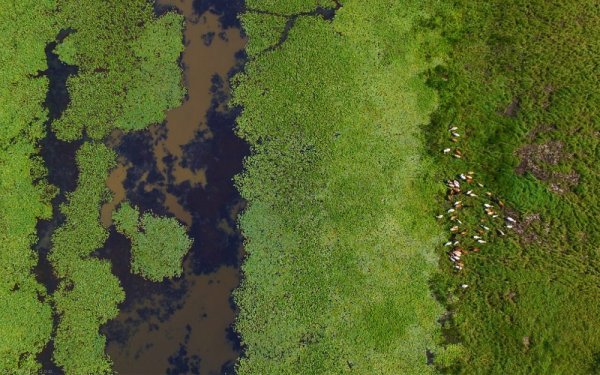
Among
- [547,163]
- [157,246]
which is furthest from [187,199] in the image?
[547,163]

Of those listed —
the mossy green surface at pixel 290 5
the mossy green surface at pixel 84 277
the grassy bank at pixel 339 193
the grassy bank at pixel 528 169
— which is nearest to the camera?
the grassy bank at pixel 528 169

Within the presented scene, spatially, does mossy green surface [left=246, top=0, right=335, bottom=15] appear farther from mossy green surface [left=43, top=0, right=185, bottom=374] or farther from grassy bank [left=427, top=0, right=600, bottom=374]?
grassy bank [left=427, top=0, right=600, bottom=374]

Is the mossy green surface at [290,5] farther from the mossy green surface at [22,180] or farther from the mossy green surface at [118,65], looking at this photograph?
the mossy green surface at [22,180]

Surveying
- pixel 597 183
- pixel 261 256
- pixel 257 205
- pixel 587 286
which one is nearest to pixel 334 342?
pixel 261 256

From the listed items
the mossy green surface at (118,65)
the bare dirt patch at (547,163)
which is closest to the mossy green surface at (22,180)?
the mossy green surface at (118,65)

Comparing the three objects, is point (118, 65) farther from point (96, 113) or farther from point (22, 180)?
point (22, 180)

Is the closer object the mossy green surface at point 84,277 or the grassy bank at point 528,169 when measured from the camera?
the grassy bank at point 528,169
